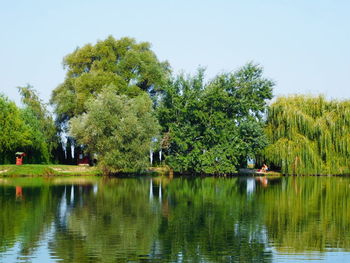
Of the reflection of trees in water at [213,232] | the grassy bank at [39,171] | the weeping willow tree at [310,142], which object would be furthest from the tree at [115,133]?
the reflection of trees in water at [213,232]

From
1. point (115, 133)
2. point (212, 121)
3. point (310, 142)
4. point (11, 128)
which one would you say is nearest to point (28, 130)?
point (11, 128)

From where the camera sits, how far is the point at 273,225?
2116 cm

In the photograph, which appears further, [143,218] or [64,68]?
[64,68]

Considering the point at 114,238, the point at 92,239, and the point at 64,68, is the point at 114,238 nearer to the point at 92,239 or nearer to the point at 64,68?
the point at 92,239

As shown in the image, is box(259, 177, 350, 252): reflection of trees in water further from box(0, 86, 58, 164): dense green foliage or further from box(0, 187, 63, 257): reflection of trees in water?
box(0, 86, 58, 164): dense green foliage

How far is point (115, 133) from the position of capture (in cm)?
5356

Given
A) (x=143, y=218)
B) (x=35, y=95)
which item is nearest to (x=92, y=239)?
(x=143, y=218)

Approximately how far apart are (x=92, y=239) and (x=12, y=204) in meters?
11.2

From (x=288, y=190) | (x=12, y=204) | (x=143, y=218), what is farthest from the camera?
(x=288, y=190)

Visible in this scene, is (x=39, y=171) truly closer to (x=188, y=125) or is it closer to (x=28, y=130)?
(x=28, y=130)

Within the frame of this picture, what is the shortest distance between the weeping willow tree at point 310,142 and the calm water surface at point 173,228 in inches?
983

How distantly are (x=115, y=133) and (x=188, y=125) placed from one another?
902cm

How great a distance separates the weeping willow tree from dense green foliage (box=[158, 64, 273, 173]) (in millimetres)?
1977

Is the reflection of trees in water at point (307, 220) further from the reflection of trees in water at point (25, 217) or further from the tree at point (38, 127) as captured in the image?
the tree at point (38, 127)
